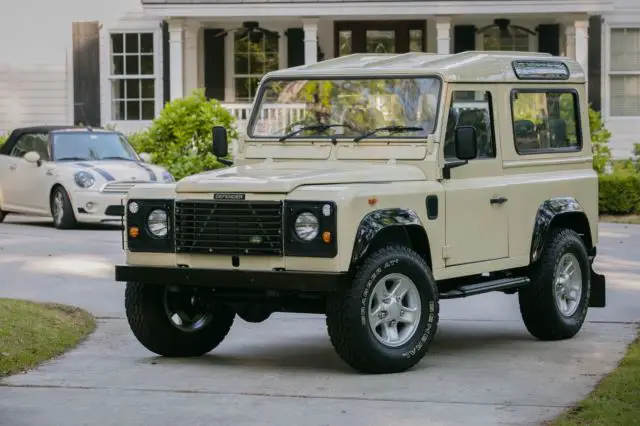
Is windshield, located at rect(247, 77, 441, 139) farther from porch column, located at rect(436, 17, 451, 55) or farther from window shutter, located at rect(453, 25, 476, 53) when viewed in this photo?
window shutter, located at rect(453, 25, 476, 53)

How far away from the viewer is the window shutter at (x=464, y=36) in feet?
102

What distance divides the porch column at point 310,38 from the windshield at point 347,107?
713 inches

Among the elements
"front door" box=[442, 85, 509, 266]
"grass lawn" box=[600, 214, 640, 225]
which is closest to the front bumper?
"front door" box=[442, 85, 509, 266]

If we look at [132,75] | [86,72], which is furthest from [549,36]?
[86,72]

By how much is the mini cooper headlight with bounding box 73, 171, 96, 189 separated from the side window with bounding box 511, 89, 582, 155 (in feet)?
34.5

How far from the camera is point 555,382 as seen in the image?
30.7 feet

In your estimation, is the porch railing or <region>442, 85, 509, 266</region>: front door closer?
<region>442, 85, 509, 266</region>: front door

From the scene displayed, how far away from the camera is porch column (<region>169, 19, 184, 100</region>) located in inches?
1173

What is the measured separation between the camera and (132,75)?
3127cm

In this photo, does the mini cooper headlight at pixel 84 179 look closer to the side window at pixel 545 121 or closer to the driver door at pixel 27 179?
the driver door at pixel 27 179

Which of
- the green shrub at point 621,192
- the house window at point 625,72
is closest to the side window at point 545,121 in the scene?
the green shrub at point 621,192

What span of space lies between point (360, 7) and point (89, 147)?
860 centimetres

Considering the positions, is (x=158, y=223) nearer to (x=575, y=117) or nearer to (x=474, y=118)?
(x=474, y=118)

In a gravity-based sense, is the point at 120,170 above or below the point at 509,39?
below
